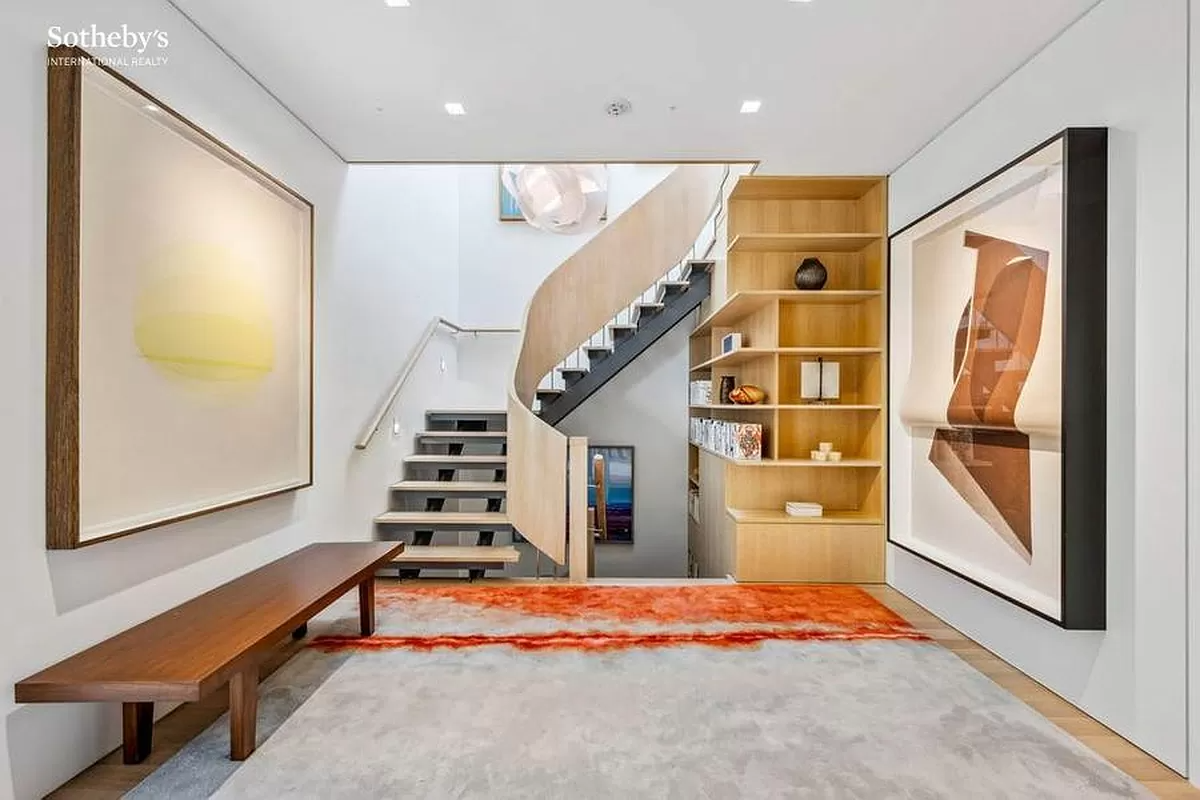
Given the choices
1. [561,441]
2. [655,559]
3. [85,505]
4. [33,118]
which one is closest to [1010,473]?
[561,441]

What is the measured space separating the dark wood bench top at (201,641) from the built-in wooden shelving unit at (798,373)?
275 cm

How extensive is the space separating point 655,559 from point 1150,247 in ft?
18.3

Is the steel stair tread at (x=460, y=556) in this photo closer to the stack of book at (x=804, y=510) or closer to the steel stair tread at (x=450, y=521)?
the steel stair tread at (x=450, y=521)

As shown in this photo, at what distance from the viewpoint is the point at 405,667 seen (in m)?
2.93

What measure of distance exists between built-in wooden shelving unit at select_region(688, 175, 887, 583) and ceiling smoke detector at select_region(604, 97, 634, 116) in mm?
1394

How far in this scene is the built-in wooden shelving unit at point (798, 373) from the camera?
4434mm

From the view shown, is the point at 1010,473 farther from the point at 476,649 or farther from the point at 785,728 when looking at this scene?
the point at 476,649

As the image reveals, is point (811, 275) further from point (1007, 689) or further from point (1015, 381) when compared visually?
point (1007, 689)

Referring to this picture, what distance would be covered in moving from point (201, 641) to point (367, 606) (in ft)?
3.89

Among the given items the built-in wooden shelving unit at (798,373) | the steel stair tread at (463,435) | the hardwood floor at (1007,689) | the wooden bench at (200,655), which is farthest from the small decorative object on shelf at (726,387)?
the wooden bench at (200,655)

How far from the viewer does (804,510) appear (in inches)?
Result: 178

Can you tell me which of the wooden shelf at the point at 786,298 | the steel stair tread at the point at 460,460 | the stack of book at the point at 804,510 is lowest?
the stack of book at the point at 804,510

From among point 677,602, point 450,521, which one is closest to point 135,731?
point 450,521

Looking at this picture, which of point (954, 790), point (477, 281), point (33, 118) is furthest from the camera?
point (477, 281)
